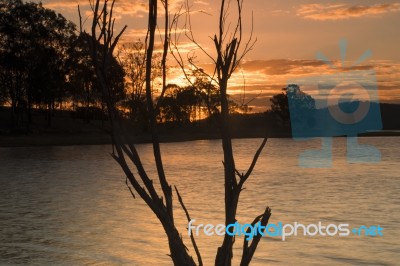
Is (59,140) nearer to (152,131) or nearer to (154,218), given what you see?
(154,218)

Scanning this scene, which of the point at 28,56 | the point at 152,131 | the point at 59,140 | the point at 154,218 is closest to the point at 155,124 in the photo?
the point at 152,131

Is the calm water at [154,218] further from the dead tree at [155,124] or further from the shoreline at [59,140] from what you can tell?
the shoreline at [59,140]

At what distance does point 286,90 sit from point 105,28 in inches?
4661

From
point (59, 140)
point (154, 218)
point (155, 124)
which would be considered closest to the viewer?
point (155, 124)

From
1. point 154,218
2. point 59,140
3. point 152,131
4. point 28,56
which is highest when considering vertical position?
point 28,56

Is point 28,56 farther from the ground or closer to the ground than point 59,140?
farther from the ground

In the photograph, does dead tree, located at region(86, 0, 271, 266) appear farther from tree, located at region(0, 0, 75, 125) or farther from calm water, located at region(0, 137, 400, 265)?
tree, located at region(0, 0, 75, 125)

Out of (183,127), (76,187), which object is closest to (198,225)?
(76,187)

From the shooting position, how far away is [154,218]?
532 inches

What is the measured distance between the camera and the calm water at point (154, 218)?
9789mm

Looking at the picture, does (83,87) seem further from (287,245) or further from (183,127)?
(287,245)

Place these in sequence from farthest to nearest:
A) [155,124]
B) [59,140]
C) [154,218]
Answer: [59,140] → [154,218] → [155,124]

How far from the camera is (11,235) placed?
11109 millimetres

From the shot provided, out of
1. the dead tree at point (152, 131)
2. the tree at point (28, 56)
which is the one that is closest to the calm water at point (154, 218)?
the dead tree at point (152, 131)
